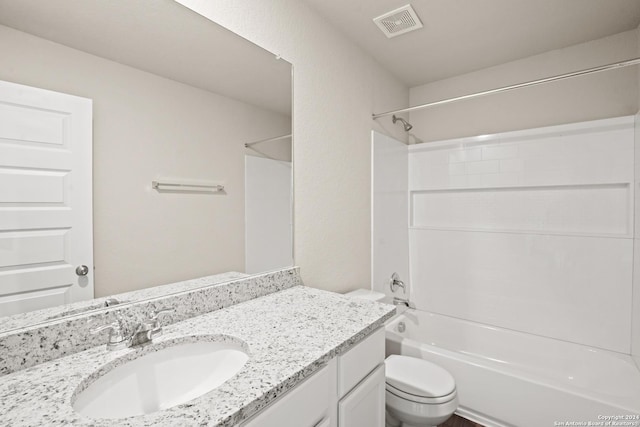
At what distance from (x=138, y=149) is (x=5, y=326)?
1.90 ft

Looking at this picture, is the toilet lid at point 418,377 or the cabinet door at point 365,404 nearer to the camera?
the cabinet door at point 365,404

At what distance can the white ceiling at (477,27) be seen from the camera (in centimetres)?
174

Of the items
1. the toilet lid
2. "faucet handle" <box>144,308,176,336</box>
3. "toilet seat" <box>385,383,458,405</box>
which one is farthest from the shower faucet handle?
"faucet handle" <box>144,308,176,336</box>

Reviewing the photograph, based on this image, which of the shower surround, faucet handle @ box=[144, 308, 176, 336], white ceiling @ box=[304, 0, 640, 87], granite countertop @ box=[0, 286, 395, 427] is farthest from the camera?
the shower surround

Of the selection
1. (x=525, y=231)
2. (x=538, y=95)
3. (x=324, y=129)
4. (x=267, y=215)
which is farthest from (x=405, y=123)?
(x=267, y=215)

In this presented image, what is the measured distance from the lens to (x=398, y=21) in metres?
1.87

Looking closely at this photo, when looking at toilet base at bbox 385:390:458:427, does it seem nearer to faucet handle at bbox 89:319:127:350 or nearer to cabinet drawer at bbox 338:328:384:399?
cabinet drawer at bbox 338:328:384:399

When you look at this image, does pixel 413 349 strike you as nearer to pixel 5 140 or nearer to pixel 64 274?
pixel 64 274

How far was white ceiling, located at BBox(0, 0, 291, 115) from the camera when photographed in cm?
84

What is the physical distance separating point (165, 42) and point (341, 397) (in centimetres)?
135

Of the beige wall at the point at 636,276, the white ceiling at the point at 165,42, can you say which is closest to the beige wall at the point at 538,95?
the beige wall at the point at 636,276

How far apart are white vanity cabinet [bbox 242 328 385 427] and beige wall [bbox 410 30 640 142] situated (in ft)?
7.07

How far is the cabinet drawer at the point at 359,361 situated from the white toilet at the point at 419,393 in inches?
20.3

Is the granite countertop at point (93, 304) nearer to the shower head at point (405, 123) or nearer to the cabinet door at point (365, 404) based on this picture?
the cabinet door at point (365, 404)
